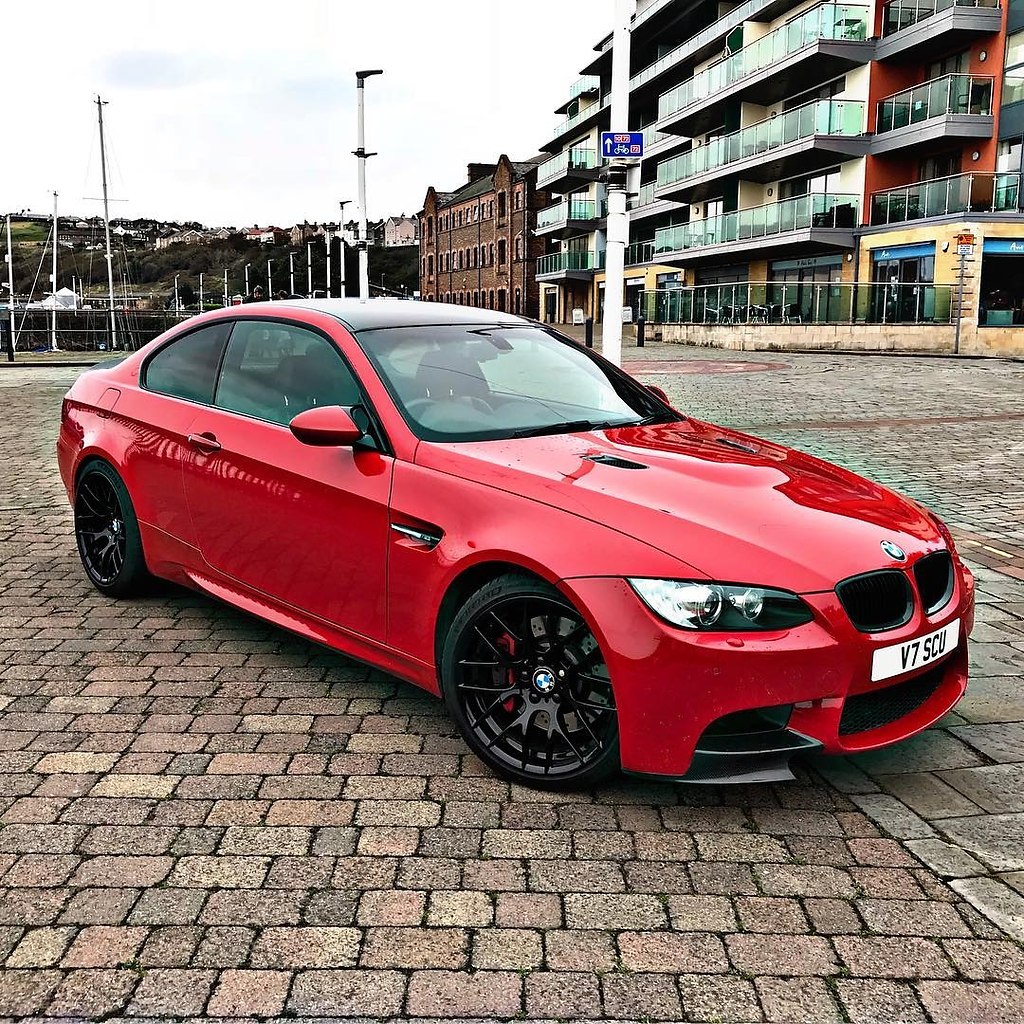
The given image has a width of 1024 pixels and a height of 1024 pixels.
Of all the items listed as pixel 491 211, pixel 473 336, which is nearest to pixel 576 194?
pixel 491 211

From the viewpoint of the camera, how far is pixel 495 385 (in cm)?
434

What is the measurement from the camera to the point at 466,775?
3.60m

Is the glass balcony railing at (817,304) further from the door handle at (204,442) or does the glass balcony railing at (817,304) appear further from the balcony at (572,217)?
the door handle at (204,442)

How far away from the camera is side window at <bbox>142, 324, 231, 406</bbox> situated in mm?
4938

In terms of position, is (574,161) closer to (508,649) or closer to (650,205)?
(650,205)

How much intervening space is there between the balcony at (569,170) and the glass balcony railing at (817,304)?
2213 centimetres

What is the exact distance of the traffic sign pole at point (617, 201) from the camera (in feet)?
43.0

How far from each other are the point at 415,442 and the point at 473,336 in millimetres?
923

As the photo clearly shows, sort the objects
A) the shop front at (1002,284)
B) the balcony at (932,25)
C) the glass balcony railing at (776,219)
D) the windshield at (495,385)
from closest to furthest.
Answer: the windshield at (495,385), the shop front at (1002,284), the balcony at (932,25), the glass balcony railing at (776,219)

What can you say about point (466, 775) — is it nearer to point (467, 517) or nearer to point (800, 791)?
point (467, 517)

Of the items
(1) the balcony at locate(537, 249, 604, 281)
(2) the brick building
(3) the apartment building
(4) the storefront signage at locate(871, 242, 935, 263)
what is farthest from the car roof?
(2) the brick building

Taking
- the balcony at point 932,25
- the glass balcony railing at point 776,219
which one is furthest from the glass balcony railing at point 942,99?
the glass balcony railing at point 776,219

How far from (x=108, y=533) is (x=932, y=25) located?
1337 inches

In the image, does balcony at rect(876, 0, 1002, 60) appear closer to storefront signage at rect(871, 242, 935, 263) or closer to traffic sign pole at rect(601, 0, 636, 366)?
storefront signage at rect(871, 242, 935, 263)
